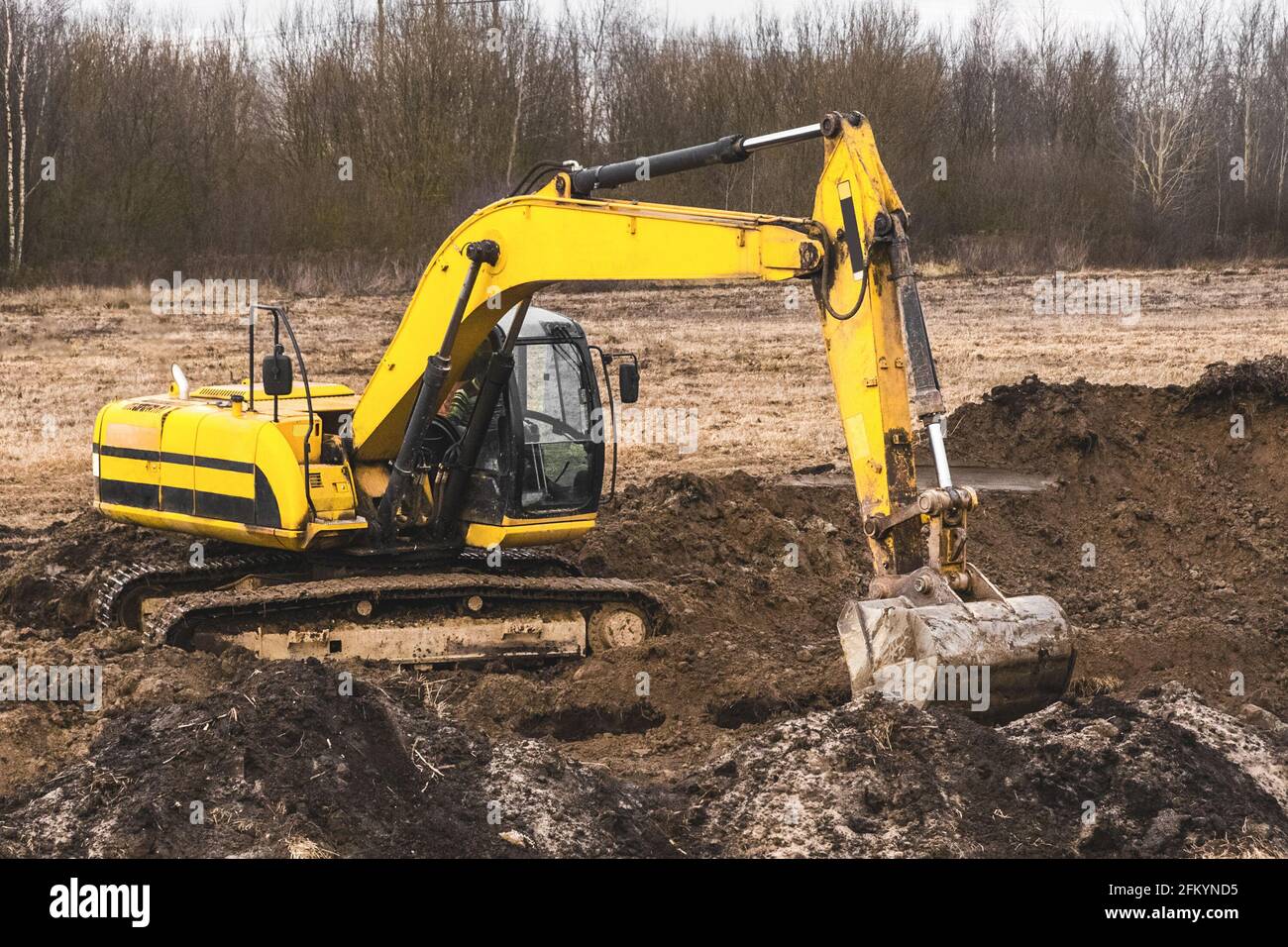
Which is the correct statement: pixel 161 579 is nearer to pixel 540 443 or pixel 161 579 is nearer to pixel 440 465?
pixel 440 465

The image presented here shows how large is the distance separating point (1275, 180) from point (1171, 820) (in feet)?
137

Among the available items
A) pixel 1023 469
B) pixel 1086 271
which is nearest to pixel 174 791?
pixel 1023 469

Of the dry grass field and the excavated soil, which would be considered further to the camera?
the dry grass field

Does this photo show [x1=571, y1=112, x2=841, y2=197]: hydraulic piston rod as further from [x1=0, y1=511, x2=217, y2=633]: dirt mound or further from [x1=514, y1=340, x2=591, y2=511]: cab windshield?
[x1=0, y1=511, x2=217, y2=633]: dirt mound

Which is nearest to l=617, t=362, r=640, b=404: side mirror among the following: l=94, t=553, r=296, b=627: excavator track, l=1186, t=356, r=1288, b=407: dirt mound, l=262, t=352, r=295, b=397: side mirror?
l=262, t=352, r=295, b=397: side mirror

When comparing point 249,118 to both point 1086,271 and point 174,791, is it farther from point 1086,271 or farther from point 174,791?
point 174,791

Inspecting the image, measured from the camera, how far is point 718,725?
9031mm

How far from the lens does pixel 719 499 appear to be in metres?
13.3

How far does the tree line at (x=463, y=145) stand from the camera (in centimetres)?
3509

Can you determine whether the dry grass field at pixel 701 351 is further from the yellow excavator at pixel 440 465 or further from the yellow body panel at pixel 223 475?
the yellow excavator at pixel 440 465

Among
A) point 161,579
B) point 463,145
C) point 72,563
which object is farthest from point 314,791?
point 463,145

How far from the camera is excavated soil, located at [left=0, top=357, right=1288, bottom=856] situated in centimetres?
674

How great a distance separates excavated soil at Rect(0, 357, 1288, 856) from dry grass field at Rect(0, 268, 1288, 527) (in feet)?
11.7

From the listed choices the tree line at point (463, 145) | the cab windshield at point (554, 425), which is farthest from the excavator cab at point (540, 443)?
the tree line at point (463, 145)
